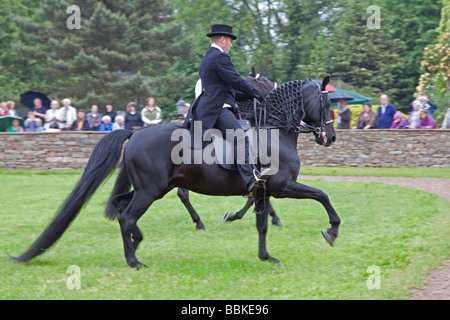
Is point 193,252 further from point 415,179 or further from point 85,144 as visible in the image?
point 85,144

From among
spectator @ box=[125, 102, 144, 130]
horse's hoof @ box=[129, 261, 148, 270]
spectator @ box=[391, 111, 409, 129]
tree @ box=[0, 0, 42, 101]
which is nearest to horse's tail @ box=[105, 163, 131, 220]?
horse's hoof @ box=[129, 261, 148, 270]

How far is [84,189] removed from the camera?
8195 mm

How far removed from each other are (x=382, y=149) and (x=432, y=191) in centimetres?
519

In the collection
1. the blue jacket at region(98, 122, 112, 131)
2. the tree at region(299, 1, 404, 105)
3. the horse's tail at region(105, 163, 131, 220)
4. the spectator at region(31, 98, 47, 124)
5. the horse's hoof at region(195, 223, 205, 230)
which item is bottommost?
the horse's hoof at region(195, 223, 205, 230)

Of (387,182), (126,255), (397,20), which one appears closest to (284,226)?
(126,255)

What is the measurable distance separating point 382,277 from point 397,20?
35628mm

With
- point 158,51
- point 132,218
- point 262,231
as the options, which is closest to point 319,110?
point 262,231

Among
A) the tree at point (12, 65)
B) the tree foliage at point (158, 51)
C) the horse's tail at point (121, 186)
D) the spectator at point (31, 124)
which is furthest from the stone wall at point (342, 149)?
the tree at point (12, 65)

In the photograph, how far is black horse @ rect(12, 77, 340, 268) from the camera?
26.2 feet

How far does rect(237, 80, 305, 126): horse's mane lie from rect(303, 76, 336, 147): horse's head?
99 mm

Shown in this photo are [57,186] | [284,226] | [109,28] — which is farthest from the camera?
[109,28]

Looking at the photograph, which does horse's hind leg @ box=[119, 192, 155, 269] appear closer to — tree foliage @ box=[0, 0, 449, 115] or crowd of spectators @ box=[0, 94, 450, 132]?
crowd of spectators @ box=[0, 94, 450, 132]

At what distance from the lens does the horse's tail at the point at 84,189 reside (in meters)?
7.91
